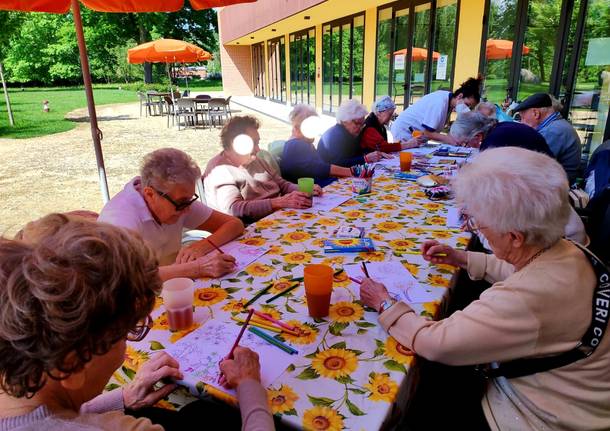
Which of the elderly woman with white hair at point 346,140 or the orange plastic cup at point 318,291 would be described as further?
the elderly woman with white hair at point 346,140

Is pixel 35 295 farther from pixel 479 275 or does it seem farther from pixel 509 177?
pixel 479 275

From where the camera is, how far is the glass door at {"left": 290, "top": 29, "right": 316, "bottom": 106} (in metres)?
14.6

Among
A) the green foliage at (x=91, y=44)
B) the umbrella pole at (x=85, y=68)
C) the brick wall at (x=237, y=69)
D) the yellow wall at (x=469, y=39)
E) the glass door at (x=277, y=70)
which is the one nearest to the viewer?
the umbrella pole at (x=85, y=68)

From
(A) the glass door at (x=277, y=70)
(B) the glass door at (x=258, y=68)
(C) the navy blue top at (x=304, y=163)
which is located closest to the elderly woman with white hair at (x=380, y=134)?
(C) the navy blue top at (x=304, y=163)

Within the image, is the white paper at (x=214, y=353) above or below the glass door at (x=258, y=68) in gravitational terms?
below

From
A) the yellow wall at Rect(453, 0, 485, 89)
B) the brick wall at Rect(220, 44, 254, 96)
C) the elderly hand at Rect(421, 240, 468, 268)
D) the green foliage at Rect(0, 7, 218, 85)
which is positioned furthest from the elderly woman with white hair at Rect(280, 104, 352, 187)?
the green foliage at Rect(0, 7, 218, 85)

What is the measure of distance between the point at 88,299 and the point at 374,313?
0.93 m

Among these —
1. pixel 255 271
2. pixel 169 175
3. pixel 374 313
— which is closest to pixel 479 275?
pixel 374 313

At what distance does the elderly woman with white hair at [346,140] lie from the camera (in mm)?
3986

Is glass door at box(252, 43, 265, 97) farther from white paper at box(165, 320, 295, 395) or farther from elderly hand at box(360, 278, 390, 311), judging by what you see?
white paper at box(165, 320, 295, 395)

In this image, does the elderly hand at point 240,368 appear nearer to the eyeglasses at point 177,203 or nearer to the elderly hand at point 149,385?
the elderly hand at point 149,385

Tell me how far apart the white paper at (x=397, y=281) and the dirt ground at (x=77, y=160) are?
2.62 m

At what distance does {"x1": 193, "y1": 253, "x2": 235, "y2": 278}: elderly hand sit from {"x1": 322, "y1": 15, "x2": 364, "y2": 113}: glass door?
10.0m

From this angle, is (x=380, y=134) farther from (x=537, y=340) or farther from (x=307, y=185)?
(x=537, y=340)
